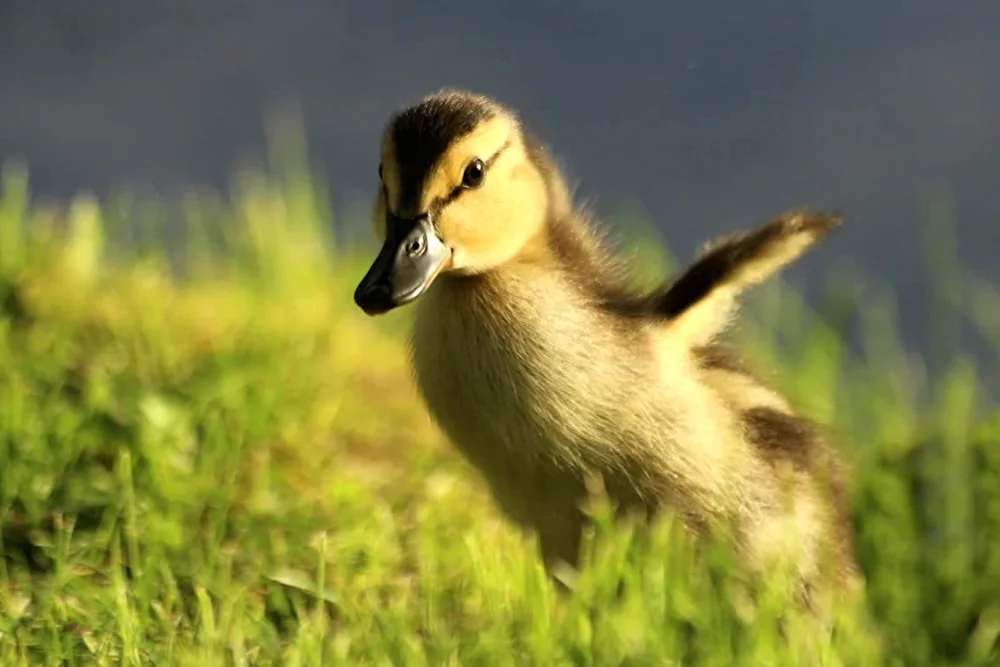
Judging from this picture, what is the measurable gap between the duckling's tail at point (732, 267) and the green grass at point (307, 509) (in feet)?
1.54

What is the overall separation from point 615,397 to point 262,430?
118cm

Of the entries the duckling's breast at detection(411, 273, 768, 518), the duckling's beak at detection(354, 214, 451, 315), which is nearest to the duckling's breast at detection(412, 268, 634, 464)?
the duckling's breast at detection(411, 273, 768, 518)

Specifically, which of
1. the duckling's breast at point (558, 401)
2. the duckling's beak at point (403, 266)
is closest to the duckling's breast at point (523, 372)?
the duckling's breast at point (558, 401)

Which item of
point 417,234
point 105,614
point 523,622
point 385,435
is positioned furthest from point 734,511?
point 385,435

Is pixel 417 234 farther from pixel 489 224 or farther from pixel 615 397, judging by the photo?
pixel 615 397

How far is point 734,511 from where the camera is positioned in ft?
11.3

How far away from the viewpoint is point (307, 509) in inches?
155

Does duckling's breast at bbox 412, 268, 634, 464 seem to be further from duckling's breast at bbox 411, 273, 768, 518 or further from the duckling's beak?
the duckling's beak

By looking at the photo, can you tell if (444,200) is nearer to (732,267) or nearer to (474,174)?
(474,174)

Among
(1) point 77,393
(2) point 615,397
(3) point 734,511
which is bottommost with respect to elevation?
(3) point 734,511

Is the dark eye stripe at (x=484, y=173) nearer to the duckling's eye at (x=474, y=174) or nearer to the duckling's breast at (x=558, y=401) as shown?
the duckling's eye at (x=474, y=174)

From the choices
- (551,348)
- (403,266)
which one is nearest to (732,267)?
(551,348)

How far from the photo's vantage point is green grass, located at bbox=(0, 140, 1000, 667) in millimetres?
3037

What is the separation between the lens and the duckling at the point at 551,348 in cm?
331
